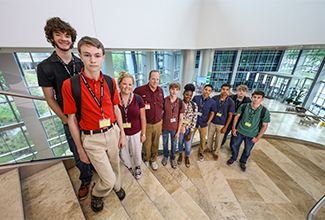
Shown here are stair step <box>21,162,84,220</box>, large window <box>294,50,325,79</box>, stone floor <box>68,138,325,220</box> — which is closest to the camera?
stair step <box>21,162,84,220</box>

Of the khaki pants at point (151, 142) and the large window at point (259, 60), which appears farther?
the large window at point (259, 60)

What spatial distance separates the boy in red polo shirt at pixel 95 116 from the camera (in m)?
1.14

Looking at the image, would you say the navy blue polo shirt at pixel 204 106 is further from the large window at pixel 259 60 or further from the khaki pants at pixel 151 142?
the large window at pixel 259 60

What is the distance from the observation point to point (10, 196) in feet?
4.93

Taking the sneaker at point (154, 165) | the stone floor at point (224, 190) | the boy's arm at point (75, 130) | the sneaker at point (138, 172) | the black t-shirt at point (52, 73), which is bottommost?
the stone floor at point (224, 190)

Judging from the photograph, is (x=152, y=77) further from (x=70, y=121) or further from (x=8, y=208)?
(x=8, y=208)

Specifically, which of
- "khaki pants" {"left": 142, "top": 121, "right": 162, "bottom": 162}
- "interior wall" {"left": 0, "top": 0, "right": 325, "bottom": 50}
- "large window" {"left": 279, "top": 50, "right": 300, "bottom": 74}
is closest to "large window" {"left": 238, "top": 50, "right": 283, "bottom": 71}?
"large window" {"left": 279, "top": 50, "right": 300, "bottom": 74}

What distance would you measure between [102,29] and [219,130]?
11.5 ft

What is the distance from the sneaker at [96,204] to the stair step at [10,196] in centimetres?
68

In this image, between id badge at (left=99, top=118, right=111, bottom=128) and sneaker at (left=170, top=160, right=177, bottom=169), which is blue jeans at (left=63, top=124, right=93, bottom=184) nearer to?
id badge at (left=99, top=118, right=111, bottom=128)

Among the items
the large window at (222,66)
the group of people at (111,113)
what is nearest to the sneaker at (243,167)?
the group of people at (111,113)

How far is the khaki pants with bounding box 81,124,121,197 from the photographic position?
1361 mm

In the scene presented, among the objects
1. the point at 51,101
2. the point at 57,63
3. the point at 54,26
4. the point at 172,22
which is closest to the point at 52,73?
the point at 57,63

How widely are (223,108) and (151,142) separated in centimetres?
189
